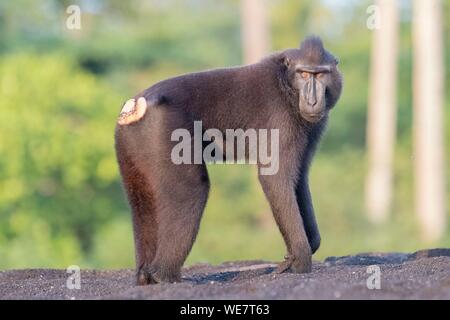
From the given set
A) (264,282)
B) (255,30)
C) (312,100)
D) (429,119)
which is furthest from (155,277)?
(429,119)

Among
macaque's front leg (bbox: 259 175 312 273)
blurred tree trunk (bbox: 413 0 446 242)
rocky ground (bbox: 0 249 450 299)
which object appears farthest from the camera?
blurred tree trunk (bbox: 413 0 446 242)

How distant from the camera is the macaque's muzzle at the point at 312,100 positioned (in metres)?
7.03

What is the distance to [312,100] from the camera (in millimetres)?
7035

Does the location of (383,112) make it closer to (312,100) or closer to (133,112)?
(312,100)

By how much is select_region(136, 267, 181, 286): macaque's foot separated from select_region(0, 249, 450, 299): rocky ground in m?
0.11

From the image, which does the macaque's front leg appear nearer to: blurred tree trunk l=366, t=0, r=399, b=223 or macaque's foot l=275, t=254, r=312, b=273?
macaque's foot l=275, t=254, r=312, b=273

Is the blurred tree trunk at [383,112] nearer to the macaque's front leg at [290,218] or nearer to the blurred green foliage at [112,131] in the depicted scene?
the blurred green foliage at [112,131]

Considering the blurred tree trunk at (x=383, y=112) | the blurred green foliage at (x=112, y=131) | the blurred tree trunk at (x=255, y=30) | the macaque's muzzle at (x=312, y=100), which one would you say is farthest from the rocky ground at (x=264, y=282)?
the blurred tree trunk at (x=383, y=112)

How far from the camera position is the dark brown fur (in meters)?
6.68

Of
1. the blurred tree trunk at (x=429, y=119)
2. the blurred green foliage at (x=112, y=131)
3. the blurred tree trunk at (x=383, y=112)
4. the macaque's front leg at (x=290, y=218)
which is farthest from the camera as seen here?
the blurred tree trunk at (x=383, y=112)

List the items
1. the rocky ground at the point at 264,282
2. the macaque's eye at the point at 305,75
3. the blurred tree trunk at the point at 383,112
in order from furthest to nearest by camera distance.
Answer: the blurred tree trunk at the point at 383,112
the macaque's eye at the point at 305,75
the rocky ground at the point at 264,282

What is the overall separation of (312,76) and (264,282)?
A: 5.14 ft

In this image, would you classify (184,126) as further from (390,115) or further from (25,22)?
(25,22)

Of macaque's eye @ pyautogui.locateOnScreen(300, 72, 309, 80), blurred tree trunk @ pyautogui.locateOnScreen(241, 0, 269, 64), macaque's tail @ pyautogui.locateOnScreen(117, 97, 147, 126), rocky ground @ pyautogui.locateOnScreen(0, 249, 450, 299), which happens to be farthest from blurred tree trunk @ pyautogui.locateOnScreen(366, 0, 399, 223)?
macaque's tail @ pyautogui.locateOnScreen(117, 97, 147, 126)
